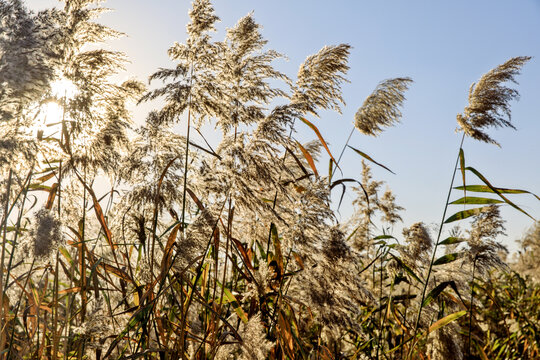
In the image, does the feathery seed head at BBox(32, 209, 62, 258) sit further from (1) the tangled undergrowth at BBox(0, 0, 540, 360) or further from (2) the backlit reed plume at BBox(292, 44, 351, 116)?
(2) the backlit reed plume at BBox(292, 44, 351, 116)

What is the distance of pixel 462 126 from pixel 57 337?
2.58 meters

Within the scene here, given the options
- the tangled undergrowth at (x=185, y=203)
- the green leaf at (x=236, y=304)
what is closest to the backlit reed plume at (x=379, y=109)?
the tangled undergrowth at (x=185, y=203)

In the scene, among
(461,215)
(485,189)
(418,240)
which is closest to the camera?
(485,189)

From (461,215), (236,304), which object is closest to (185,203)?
(236,304)

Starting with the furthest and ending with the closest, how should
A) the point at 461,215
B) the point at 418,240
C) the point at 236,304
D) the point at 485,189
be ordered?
the point at 418,240, the point at 236,304, the point at 461,215, the point at 485,189

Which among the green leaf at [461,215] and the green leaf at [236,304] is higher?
the green leaf at [461,215]

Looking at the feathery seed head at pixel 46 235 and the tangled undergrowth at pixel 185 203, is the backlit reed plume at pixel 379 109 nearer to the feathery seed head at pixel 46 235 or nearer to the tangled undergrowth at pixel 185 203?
the tangled undergrowth at pixel 185 203

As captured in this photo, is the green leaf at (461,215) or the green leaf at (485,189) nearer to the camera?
the green leaf at (485,189)

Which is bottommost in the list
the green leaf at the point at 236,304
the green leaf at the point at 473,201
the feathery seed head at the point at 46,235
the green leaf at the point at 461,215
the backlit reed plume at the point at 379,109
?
the green leaf at the point at 236,304

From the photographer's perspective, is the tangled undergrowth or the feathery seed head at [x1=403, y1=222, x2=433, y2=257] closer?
the tangled undergrowth

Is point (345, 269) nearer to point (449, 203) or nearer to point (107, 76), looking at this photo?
point (449, 203)

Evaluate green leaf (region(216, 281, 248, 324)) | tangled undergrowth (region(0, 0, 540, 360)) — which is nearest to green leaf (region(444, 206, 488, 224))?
tangled undergrowth (region(0, 0, 540, 360))

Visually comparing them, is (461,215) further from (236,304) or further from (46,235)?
(46,235)

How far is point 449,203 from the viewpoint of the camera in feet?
7.66
